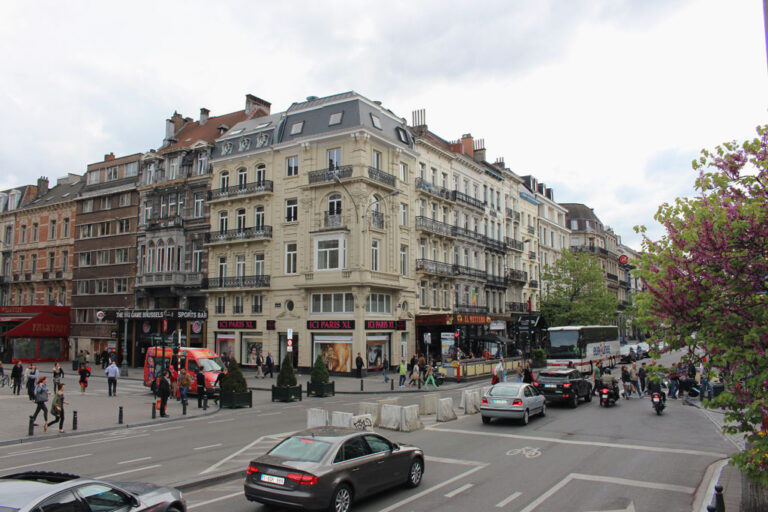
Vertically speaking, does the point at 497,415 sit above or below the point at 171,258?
below

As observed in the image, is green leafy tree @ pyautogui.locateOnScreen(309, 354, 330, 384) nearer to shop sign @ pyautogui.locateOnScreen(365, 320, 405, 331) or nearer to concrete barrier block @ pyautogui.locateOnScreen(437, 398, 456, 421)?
concrete barrier block @ pyautogui.locateOnScreen(437, 398, 456, 421)

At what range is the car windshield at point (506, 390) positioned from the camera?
18.7m

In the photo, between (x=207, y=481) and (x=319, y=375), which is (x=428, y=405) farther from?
(x=207, y=481)

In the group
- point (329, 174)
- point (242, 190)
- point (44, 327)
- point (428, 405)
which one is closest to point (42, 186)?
point (44, 327)

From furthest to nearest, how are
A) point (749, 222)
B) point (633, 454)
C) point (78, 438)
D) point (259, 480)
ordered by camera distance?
1. point (78, 438)
2. point (633, 454)
3. point (259, 480)
4. point (749, 222)

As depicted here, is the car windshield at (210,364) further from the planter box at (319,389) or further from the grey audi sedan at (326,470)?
the grey audi sedan at (326,470)

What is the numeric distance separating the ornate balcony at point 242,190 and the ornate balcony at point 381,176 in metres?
8.51

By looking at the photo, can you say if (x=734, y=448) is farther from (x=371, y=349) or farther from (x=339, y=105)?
(x=339, y=105)

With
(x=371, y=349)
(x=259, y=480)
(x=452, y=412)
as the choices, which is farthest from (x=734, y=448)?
(x=371, y=349)

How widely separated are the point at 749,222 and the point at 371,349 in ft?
109

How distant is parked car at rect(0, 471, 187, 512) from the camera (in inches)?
240

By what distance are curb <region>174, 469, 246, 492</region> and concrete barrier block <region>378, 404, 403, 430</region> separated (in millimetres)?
6505

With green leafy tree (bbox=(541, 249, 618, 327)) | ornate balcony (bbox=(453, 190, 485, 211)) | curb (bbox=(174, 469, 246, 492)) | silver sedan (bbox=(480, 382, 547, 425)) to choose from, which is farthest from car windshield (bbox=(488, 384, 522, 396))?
green leafy tree (bbox=(541, 249, 618, 327))

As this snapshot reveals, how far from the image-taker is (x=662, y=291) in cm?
820
